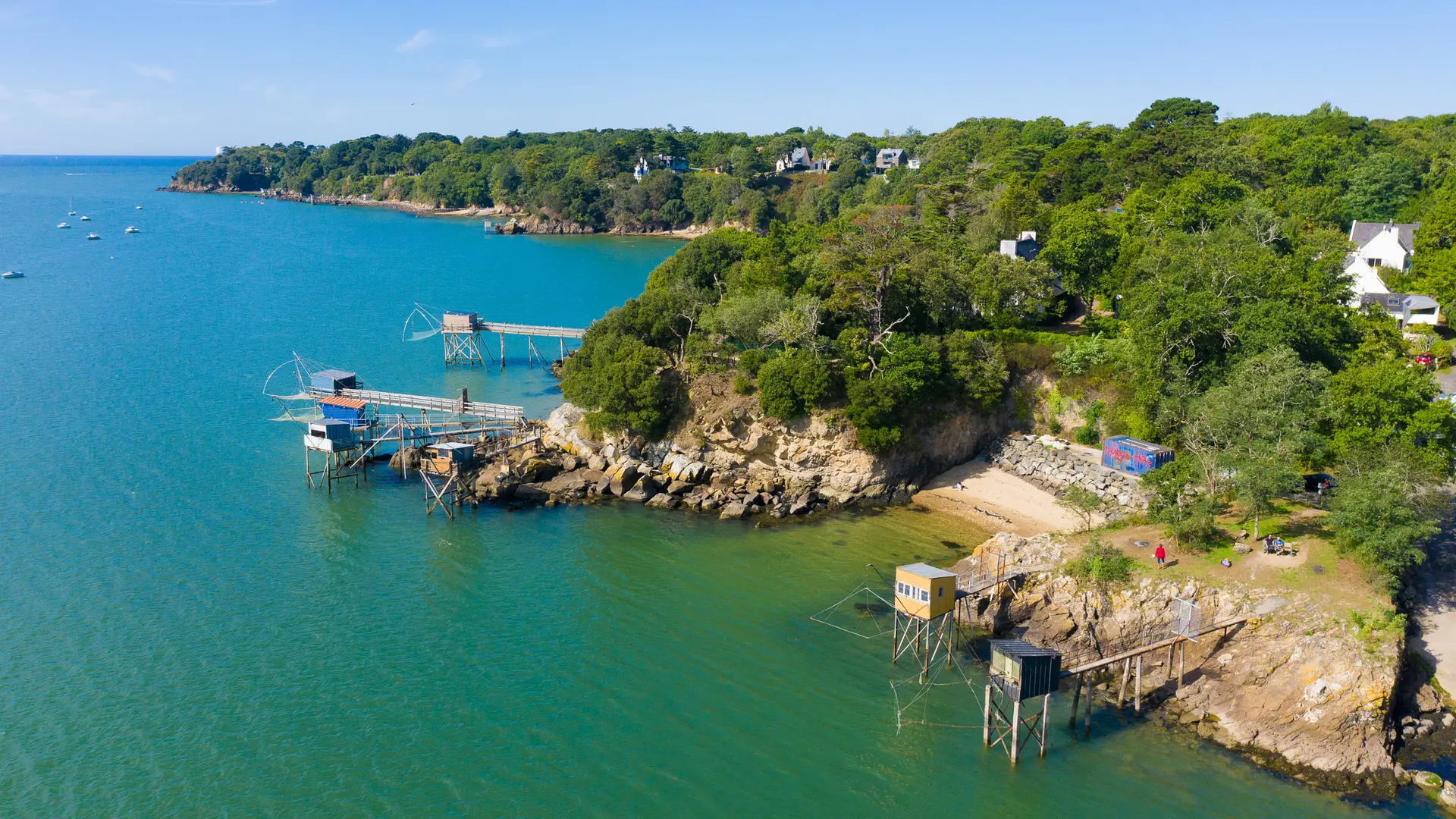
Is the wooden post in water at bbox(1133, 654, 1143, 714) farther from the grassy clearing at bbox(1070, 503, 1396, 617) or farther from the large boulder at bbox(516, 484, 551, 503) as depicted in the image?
the large boulder at bbox(516, 484, 551, 503)

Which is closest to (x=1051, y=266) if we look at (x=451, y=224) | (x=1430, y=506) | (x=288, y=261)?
(x=1430, y=506)

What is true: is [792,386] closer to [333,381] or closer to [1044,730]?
[1044,730]

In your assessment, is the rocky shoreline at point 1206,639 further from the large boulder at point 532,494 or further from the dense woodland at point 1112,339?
the dense woodland at point 1112,339

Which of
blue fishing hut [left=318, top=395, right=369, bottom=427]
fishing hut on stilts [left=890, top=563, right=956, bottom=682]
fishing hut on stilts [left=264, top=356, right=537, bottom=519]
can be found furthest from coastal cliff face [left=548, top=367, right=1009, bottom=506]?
fishing hut on stilts [left=890, top=563, right=956, bottom=682]

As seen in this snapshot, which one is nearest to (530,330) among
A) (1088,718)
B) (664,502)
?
(664,502)

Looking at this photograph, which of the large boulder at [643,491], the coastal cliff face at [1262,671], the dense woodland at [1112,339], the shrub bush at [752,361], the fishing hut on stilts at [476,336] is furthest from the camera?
the fishing hut on stilts at [476,336]

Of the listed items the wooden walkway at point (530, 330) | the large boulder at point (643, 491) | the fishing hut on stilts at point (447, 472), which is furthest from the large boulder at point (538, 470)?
the wooden walkway at point (530, 330)
